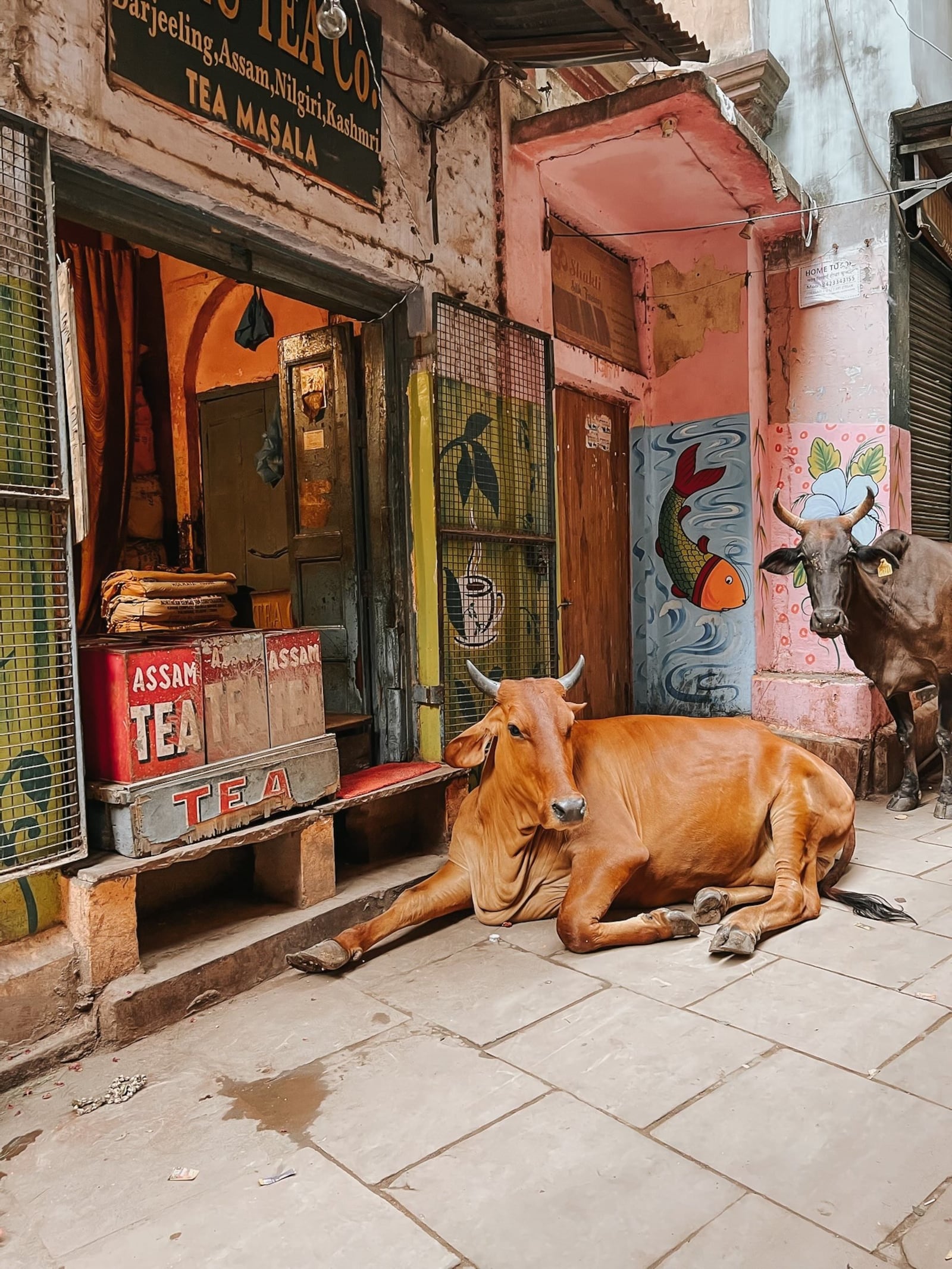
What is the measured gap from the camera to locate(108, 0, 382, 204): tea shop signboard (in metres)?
3.58

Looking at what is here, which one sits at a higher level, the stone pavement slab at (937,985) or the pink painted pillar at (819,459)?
the pink painted pillar at (819,459)

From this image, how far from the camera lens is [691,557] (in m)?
7.60

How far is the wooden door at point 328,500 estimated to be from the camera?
537 centimetres

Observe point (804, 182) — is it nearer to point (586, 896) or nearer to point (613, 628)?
point (613, 628)

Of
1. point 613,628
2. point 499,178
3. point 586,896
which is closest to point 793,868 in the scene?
point 586,896

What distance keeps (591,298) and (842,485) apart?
247 cm

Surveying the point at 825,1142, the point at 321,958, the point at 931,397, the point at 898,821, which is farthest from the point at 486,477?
the point at 931,397

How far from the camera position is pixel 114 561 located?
602 centimetres

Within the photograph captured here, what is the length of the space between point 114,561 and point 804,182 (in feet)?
20.0

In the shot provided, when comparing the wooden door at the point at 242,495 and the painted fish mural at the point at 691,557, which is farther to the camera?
the painted fish mural at the point at 691,557

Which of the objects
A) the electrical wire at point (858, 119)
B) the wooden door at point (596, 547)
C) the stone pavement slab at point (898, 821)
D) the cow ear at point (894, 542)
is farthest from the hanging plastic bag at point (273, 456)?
the electrical wire at point (858, 119)

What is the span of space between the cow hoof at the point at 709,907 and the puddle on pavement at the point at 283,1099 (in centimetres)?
185

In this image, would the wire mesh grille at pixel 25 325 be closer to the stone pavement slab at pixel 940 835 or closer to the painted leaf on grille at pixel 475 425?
the painted leaf on grille at pixel 475 425

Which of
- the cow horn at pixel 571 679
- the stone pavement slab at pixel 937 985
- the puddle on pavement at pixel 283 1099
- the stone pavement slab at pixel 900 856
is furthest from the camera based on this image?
the stone pavement slab at pixel 900 856
